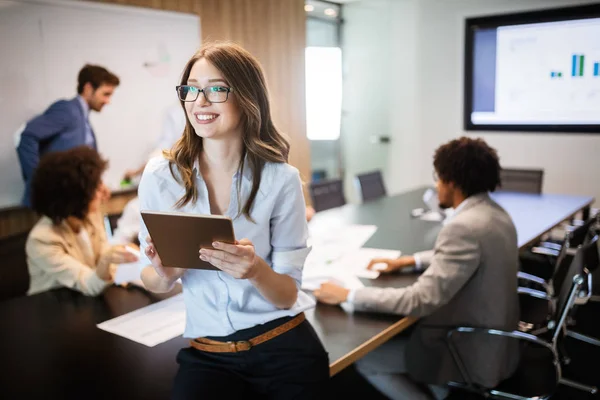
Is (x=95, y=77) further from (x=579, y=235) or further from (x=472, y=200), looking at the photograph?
(x=579, y=235)

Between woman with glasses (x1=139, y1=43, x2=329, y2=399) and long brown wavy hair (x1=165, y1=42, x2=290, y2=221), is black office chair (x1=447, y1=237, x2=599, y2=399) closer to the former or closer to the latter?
woman with glasses (x1=139, y1=43, x2=329, y2=399)

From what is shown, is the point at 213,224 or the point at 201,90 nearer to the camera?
the point at 213,224

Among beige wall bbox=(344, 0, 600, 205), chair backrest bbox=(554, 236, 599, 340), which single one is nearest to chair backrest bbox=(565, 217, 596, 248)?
chair backrest bbox=(554, 236, 599, 340)

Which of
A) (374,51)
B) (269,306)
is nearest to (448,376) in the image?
(269,306)

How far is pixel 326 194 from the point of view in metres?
4.12

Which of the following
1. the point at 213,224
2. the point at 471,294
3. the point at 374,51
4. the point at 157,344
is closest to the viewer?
the point at 213,224

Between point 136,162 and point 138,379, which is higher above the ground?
point 136,162

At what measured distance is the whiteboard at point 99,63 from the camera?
331cm

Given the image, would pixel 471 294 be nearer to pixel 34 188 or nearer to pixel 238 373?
pixel 238 373

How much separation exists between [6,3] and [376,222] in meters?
2.55

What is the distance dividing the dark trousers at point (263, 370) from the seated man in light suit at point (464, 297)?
0.63 m

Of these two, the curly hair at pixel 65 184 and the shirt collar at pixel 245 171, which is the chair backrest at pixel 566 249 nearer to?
the shirt collar at pixel 245 171

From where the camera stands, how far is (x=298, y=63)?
5.64m

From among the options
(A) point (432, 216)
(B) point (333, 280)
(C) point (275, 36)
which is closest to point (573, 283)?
(B) point (333, 280)
